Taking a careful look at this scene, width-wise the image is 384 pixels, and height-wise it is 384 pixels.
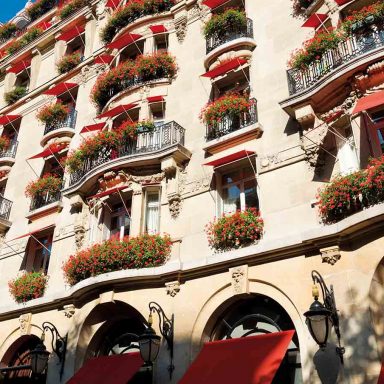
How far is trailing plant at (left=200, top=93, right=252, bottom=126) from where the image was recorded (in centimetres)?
1373

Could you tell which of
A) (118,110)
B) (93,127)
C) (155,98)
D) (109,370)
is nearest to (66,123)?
(93,127)

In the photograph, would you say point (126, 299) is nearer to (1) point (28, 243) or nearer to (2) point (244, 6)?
(1) point (28, 243)

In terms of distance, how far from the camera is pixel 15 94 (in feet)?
77.6

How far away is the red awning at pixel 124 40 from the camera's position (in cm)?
1838

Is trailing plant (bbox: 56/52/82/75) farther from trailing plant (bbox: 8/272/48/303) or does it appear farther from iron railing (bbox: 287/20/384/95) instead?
iron railing (bbox: 287/20/384/95)

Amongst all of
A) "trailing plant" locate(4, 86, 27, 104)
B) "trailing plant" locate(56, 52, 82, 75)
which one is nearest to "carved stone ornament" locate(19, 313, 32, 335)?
"trailing plant" locate(56, 52, 82, 75)

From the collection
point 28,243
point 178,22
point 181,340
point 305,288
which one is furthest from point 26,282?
point 178,22

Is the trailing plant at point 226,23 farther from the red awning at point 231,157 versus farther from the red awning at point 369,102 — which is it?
the red awning at point 369,102

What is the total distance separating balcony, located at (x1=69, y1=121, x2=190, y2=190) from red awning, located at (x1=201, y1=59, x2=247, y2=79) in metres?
2.02

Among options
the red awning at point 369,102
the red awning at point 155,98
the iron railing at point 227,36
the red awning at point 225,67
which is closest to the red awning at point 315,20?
the red awning at point 225,67

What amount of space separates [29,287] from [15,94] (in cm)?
1210

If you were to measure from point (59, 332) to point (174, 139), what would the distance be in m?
6.91

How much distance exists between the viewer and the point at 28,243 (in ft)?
58.0

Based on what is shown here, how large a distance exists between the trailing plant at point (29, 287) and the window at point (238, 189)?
22.5 ft
